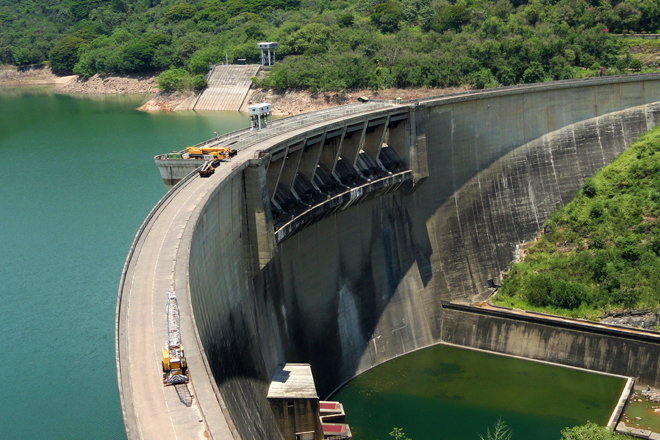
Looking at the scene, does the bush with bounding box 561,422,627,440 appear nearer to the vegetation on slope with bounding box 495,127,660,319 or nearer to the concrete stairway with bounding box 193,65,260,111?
the vegetation on slope with bounding box 495,127,660,319

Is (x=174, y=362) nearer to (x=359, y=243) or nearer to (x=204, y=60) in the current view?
(x=359, y=243)

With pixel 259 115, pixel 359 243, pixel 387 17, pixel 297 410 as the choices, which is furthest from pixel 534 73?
pixel 297 410

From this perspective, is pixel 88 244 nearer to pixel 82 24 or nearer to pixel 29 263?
pixel 29 263

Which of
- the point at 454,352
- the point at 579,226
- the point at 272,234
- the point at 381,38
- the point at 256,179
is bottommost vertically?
the point at 454,352

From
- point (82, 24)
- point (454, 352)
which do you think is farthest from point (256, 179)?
point (82, 24)

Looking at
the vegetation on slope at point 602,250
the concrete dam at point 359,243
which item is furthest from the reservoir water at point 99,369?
the vegetation on slope at point 602,250

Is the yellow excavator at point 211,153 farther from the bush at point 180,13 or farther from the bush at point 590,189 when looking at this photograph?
the bush at point 180,13
